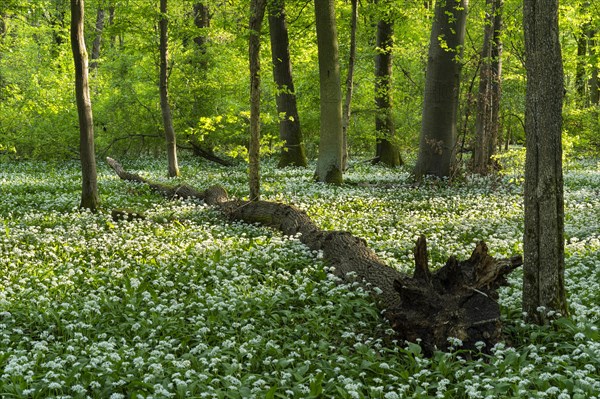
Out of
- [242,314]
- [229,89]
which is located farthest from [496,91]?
[242,314]

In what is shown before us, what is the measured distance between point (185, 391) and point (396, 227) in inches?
287

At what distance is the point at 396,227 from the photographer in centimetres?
1152

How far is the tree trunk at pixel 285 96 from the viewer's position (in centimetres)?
2219

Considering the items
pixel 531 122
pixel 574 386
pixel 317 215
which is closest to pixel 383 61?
pixel 317 215

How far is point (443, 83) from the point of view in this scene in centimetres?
1722

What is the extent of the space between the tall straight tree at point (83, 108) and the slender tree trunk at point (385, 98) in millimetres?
13186

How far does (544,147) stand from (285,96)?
693 inches

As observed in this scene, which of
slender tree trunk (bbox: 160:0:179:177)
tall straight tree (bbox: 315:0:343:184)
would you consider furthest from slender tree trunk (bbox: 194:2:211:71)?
tall straight tree (bbox: 315:0:343:184)

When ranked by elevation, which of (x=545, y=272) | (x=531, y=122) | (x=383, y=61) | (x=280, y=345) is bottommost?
(x=280, y=345)

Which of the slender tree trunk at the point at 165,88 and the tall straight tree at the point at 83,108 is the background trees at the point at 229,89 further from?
the tall straight tree at the point at 83,108

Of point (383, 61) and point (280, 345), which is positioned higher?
point (383, 61)

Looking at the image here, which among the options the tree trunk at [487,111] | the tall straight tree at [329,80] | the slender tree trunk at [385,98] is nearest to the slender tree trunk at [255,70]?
the tall straight tree at [329,80]

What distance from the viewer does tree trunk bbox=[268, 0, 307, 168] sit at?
22.2 m

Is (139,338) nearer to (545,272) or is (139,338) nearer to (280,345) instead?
(280,345)
